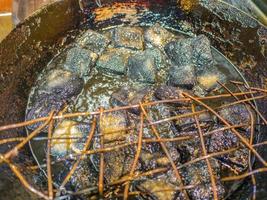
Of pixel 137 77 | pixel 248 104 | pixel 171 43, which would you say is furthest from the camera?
pixel 171 43

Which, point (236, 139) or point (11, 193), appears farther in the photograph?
point (236, 139)

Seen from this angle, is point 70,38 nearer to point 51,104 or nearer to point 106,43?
point 106,43

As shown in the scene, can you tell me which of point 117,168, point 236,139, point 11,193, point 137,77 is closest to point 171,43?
point 137,77

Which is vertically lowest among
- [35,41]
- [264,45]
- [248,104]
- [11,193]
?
[11,193]

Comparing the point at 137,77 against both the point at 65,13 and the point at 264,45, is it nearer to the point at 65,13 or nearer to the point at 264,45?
the point at 65,13

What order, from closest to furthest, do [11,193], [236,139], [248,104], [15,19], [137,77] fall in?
[11,193]
[236,139]
[248,104]
[137,77]
[15,19]

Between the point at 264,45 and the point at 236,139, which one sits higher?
the point at 264,45
